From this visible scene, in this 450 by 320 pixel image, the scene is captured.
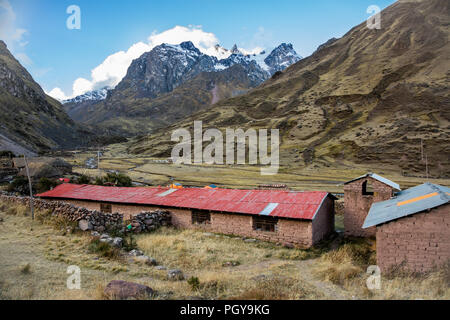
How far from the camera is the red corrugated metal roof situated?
60.9 feet

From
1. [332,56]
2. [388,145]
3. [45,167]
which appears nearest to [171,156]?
[45,167]

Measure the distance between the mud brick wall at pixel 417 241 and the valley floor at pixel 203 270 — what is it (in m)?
0.67

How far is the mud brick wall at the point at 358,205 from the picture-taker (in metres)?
19.1

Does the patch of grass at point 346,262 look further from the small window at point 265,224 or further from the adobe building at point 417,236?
the small window at point 265,224

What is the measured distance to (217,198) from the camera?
2212cm

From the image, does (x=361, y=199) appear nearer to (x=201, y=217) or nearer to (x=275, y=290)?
(x=201, y=217)

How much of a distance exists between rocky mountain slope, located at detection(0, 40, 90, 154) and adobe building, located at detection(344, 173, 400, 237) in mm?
119758

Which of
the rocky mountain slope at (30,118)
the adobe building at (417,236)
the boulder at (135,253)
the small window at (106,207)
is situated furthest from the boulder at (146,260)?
the rocky mountain slope at (30,118)

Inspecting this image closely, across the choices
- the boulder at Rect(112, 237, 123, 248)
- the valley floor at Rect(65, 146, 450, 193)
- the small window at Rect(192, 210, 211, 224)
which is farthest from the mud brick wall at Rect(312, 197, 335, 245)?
the valley floor at Rect(65, 146, 450, 193)

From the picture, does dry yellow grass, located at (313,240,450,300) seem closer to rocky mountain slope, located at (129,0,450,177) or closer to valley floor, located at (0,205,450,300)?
valley floor, located at (0,205,450,300)

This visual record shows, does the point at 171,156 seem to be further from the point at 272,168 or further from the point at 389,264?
the point at 389,264

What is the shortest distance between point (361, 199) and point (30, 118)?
537ft

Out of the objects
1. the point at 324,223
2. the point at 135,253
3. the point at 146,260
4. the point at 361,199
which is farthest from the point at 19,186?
the point at 361,199
